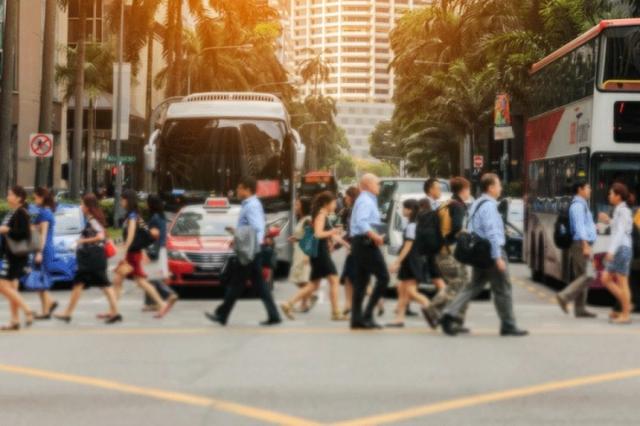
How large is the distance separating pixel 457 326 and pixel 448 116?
178 ft

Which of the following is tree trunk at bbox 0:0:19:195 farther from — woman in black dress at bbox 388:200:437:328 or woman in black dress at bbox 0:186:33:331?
woman in black dress at bbox 388:200:437:328

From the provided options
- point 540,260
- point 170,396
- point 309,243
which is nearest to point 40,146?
point 540,260

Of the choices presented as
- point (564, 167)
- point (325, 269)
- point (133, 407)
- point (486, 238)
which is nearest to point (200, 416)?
point (133, 407)

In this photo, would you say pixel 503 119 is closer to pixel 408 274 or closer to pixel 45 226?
pixel 408 274

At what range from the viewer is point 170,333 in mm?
15648

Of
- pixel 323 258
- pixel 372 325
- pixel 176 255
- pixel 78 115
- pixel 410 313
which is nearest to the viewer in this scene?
pixel 372 325

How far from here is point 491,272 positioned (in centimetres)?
1487

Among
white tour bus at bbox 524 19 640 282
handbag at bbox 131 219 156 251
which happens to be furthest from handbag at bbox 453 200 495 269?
white tour bus at bbox 524 19 640 282

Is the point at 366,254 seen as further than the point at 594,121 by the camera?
No

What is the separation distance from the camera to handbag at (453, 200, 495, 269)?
14727mm

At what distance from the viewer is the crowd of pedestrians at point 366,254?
15.1m

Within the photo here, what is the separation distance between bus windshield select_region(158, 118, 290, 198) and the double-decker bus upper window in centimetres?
956

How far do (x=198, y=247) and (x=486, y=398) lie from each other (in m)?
12.1

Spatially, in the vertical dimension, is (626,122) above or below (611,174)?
above
